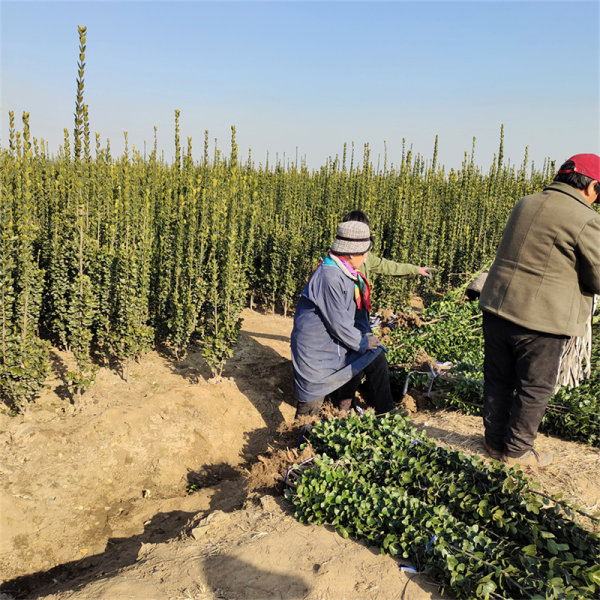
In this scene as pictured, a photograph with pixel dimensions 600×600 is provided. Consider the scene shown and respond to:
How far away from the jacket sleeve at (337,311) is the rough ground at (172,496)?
3.26 feet

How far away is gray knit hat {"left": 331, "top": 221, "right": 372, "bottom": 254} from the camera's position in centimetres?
424

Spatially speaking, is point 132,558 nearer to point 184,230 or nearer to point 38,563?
point 38,563

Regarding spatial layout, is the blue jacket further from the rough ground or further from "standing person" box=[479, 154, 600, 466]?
"standing person" box=[479, 154, 600, 466]

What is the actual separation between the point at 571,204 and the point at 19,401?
4617 mm

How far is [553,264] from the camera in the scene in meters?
3.13

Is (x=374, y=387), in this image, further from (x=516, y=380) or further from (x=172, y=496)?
(x=172, y=496)

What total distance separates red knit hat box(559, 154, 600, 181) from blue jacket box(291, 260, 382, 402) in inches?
74.9

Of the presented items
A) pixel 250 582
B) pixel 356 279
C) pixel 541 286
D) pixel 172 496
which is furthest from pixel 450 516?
pixel 172 496

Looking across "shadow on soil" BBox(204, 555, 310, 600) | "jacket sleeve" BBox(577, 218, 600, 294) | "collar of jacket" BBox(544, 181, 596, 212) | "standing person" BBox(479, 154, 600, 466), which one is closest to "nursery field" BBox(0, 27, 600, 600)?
"shadow on soil" BBox(204, 555, 310, 600)

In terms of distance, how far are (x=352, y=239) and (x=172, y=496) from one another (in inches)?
105

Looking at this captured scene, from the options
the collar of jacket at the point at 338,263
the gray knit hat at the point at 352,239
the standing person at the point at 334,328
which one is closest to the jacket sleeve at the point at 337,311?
the standing person at the point at 334,328

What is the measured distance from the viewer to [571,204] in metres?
3.06

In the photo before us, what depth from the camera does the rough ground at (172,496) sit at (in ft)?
8.25

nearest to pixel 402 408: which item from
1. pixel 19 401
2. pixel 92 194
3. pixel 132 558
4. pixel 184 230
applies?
pixel 132 558
